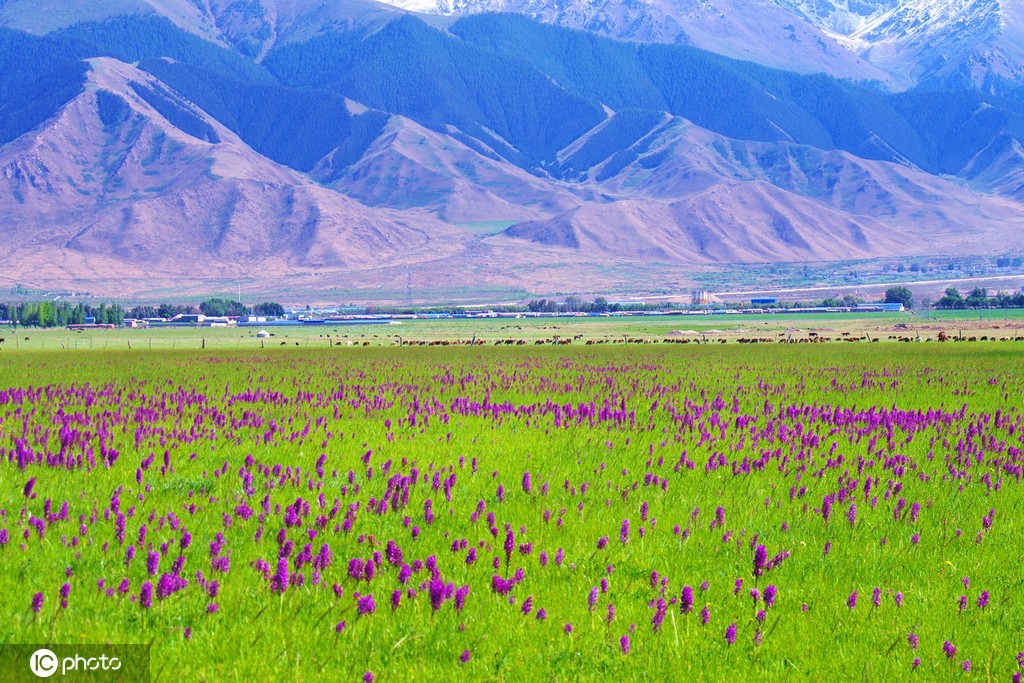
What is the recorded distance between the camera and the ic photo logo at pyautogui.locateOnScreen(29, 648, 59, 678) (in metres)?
7.91

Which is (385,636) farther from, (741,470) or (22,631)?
(741,470)

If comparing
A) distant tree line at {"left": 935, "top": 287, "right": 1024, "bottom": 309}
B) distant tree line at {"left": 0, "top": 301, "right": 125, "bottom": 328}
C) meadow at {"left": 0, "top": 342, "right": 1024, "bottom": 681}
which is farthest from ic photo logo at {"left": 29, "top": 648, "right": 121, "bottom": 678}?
distant tree line at {"left": 935, "top": 287, "right": 1024, "bottom": 309}

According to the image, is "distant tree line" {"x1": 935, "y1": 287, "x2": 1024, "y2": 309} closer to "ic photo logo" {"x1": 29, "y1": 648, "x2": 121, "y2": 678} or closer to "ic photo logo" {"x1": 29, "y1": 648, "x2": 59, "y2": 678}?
"ic photo logo" {"x1": 29, "y1": 648, "x2": 121, "y2": 678}

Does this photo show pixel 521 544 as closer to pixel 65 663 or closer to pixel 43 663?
pixel 65 663

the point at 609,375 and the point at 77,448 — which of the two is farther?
the point at 609,375

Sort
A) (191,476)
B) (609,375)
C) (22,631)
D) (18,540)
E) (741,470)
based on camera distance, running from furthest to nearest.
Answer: (609,375) → (741,470) → (191,476) → (18,540) → (22,631)

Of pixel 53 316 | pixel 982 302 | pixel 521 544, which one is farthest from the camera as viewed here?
pixel 982 302

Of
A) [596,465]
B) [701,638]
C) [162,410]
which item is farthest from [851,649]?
[162,410]

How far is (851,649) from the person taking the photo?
8883 mm

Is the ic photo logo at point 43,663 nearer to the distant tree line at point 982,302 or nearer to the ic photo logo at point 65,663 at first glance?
the ic photo logo at point 65,663

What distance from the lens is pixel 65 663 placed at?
8031 millimetres

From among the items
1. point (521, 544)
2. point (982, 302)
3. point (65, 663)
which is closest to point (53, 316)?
point (982, 302)

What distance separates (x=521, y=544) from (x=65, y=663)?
4.41 m

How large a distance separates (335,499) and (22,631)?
4.09 m
